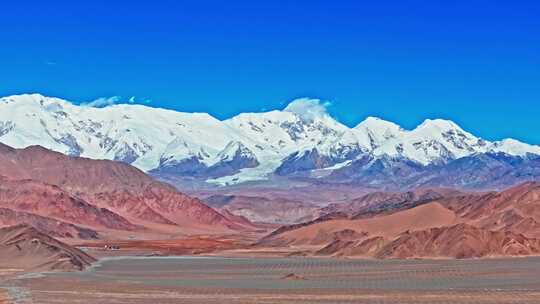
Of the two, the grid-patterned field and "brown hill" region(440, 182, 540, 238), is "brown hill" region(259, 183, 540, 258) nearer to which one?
"brown hill" region(440, 182, 540, 238)

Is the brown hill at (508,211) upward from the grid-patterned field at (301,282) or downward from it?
upward

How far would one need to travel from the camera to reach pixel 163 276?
362ft

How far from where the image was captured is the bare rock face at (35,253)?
120 m

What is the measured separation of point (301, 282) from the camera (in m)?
97.5

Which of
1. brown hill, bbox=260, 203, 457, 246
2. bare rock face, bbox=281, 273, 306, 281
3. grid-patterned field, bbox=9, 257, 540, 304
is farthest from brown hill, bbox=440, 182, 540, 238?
bare rock face, bbox=281, 273, 306, 281

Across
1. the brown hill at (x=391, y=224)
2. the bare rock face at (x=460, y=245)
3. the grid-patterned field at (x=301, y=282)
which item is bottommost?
the grid-patterned field at (x=301, y=282)

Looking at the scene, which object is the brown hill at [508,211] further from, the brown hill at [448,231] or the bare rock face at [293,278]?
the bare rock face at [293,278]

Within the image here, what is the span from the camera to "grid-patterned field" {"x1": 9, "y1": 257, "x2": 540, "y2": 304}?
254ft

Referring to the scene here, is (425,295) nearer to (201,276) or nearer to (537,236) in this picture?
(201,276)

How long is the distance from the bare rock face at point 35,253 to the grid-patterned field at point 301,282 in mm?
3349

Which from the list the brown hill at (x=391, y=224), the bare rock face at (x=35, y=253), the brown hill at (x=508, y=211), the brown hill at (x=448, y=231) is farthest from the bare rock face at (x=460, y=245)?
the bare rock face at (x=35, y=253)

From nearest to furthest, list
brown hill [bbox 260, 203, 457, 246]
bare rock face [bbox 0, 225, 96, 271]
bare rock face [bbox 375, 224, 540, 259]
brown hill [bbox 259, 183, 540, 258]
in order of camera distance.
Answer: bare rock face [bbox 0, 225, 96, 271], bare rock face [bbox 375, 224, 540, 259], brown hill [bbox 259, 183, 540, 258], brown hill [bbox 260, 203, 457, 246]

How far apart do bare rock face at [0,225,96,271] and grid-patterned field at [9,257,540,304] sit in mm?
3349

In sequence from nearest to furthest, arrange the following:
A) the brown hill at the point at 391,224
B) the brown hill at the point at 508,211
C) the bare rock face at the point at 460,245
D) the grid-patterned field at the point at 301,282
Result: the grid-patterned field at the point at 301,282 → the bare rock face at the point at 460,245 → the brown hill at the point at 508,211 → the brown hill at the point at 391,224
